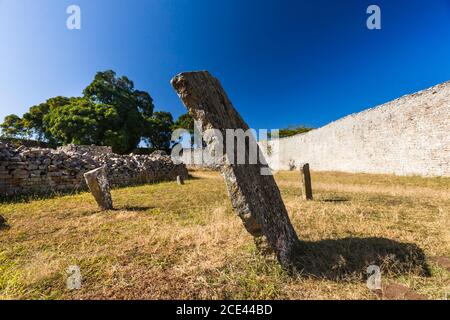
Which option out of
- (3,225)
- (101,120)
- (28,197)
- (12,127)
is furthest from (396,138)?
(12,127)

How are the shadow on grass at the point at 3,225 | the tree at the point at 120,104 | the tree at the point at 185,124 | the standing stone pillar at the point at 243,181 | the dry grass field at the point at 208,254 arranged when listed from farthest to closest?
1. the tree at the point at 185,124
2. the tree at the point at 120,104
3. the shadow on grass at the point at 3,225
4. the standing stone pillar at the point at 243,181
5. the dry grass field at the point at 208,254

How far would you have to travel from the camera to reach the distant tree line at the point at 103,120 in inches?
1070

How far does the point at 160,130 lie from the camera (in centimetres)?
3691

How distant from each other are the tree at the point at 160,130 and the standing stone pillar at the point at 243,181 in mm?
32925

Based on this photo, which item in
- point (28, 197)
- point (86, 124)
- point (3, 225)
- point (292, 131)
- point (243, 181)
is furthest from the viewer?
point (292, 131)

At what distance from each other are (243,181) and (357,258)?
1.77 m

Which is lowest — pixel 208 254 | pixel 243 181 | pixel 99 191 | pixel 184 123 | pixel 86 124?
pixel 208 254

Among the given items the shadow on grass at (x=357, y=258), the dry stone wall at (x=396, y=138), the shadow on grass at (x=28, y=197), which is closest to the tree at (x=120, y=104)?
the shadow on grass at (x=28, y=197)

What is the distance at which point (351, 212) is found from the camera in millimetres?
4961

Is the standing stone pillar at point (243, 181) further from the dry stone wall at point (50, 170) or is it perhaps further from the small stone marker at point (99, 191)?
the dry stone wall at point (50, 170)

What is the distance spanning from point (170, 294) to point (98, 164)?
10872mm

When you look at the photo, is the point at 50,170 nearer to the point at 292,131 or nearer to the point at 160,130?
the point at 160,130

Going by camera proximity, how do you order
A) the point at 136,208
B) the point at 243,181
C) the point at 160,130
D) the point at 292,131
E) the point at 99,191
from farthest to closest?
1. the point at 292,131
2. the point at 160,130
3. the point at 136,208
4. the point at 99,191
5. the point at 243,181

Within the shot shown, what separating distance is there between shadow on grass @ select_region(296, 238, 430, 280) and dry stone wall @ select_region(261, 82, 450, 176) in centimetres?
1193
